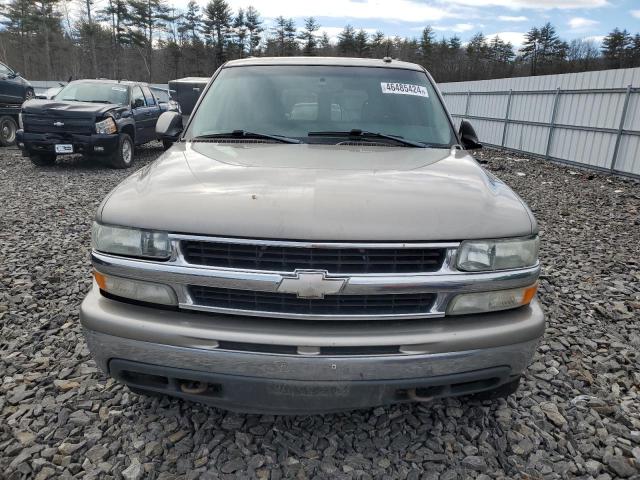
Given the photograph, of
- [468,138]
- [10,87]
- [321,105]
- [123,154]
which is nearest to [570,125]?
[468,138]

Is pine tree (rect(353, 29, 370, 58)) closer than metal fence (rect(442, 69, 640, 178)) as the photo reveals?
No

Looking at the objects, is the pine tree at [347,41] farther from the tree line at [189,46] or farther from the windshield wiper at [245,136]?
the windshield wiper at [245,136]

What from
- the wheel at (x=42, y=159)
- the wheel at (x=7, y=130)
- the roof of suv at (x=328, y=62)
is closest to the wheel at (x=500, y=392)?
the roof of suv at (x=328, y=62)

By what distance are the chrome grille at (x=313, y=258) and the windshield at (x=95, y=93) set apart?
33.0 feet

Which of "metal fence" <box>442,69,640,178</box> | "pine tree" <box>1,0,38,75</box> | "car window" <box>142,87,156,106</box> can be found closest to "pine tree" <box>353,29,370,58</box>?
"pine tree" <box>1,0,38,75</box>

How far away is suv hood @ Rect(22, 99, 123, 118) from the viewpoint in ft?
30.5

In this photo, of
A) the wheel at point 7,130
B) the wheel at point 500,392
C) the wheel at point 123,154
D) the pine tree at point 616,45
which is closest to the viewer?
the wheel at point 500,392

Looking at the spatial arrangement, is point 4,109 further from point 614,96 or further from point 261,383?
point 614,96

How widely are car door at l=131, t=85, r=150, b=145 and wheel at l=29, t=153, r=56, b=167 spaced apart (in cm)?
186

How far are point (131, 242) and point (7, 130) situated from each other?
46.1ft

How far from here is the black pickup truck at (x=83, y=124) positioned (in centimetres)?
934

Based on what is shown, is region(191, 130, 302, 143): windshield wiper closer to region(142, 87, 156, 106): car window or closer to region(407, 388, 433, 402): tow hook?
region(407, 388, 433, 402): tow hook

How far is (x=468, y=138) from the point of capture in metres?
3.47

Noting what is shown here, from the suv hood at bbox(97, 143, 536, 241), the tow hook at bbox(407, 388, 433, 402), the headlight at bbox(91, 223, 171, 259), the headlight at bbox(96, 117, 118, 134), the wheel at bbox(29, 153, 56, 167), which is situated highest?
the suv hood at bbox(97, 143, 536, 241)
